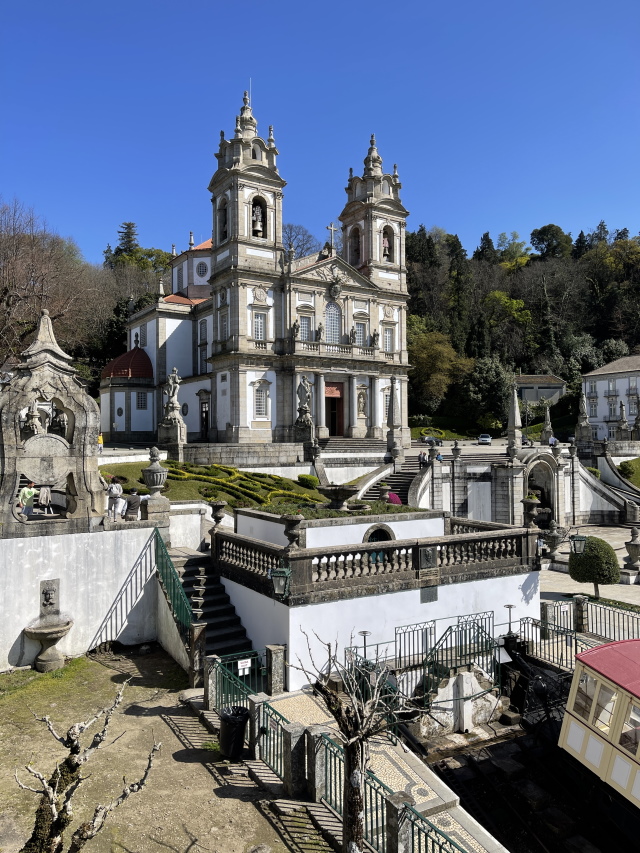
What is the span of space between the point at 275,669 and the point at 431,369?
52.7 metres

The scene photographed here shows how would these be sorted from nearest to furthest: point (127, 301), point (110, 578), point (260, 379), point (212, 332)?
point (110, 578), point (260, 379), point (212, 332), point (127, 301)

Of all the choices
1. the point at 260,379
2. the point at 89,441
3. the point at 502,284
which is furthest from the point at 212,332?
the point at 502,284

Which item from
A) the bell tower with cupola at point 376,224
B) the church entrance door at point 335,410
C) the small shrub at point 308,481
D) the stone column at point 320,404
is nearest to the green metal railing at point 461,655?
the small shrub at point 308,481

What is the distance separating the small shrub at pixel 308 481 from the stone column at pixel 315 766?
2201 centimetres

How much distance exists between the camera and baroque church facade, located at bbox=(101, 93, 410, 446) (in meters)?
38.6

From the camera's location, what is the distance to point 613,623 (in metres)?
16.0

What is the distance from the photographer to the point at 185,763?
8594 mm

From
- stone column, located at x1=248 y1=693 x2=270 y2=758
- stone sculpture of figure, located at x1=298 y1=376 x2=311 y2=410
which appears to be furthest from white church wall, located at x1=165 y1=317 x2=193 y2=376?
stone column, located at x1=248 y1=693 x2=270 y2=758

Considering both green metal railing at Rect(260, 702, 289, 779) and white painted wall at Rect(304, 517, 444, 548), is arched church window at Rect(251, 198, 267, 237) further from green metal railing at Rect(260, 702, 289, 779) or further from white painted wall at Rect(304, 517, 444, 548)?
green metal railing at Rect(260, 702, 289, 779)

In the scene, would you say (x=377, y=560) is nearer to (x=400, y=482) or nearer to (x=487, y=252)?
(x=400, y=482)

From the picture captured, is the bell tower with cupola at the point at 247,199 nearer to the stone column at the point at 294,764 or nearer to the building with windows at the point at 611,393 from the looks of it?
the stone column at the point at 294,764

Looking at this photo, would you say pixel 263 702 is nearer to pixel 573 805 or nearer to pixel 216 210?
pixel 573 805

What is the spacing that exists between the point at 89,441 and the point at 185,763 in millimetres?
7354

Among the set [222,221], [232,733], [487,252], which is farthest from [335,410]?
[487,252]
